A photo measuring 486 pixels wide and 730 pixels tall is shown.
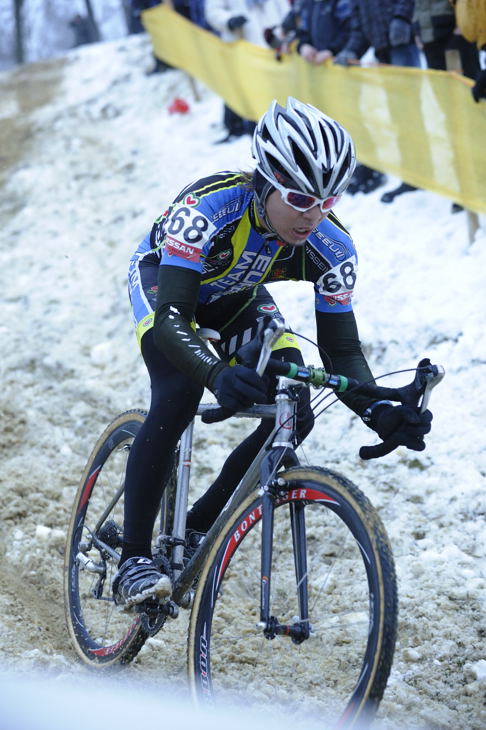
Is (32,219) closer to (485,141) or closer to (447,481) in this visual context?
(485,141)

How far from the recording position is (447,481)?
5.55 meters

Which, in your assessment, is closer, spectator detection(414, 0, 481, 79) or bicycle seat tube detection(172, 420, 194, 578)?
bicycle seat tube detection(172, 420, 194, 578)

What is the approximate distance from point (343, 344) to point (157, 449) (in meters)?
0.98

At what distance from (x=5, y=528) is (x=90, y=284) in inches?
206

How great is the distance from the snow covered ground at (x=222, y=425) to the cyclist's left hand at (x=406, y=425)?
126 cm

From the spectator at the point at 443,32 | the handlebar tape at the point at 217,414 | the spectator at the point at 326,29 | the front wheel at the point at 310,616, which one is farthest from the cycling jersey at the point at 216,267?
the spectator at the point at 326,29

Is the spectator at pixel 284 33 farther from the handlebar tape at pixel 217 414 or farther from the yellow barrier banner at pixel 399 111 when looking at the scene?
the handlebar tape at pixel 217 414

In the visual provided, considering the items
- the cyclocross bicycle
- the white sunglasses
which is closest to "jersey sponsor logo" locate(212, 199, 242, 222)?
the white sunglasses

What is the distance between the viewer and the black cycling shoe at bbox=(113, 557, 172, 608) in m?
3.68

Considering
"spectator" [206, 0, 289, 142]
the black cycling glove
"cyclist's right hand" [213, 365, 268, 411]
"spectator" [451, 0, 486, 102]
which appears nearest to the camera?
"cyclist's right hand" [213, 365, 268, 411]

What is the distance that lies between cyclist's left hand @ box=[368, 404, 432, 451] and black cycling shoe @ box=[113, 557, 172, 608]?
1.23 m

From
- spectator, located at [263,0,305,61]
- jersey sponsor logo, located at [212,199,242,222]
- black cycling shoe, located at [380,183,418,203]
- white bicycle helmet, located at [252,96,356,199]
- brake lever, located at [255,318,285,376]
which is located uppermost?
spectator, located at [263,0,305,61]

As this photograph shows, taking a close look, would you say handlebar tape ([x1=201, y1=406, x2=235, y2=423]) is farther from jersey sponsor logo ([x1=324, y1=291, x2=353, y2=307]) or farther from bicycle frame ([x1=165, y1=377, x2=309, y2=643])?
A: jersey sponsor logo ([x1=324, y1=291, x2=353, y2=307])

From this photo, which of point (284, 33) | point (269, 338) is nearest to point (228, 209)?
point (269, 338)
